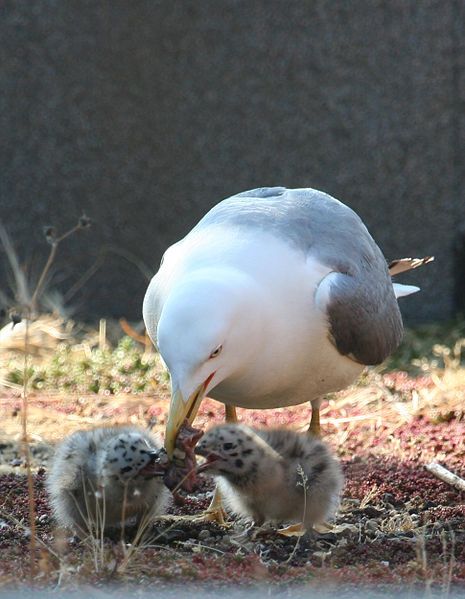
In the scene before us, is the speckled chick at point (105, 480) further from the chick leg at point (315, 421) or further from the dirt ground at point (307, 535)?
the chick leg at point (315, 421)

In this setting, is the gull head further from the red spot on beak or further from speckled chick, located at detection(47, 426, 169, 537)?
speckled chick, located at detection(47, 426, 169, 537)

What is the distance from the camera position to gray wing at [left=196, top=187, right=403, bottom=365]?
188 inches

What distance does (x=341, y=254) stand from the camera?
4.93 meters

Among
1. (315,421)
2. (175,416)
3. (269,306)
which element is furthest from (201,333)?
(315,421)

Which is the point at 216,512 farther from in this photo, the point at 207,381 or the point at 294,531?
the point at 207,381

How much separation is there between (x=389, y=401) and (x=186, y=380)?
9.61 feet

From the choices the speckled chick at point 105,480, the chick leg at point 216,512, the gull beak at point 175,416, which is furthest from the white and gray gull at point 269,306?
the chick leg at point 216,512

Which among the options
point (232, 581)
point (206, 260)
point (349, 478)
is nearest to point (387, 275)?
point (349, 478)

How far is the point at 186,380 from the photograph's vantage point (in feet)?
13.6

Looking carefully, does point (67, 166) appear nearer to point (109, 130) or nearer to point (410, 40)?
point (109, 130)

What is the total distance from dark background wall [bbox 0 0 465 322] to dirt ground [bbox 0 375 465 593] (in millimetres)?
2537

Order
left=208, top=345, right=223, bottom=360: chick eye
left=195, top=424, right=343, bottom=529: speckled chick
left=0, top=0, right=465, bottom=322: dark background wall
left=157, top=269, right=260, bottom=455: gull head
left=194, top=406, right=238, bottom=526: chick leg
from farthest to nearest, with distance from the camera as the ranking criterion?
left=0, top=0, right=465, bottom=322: dark background wall → left=194, top=406, right=238, bottom=526: chick leg → left=195, top=424, right=343, bottom=529: speckled chick → left=208, top=345, right=223, bottom=360: chick eye → left=157, top=269, right=260, bottom=455: gull head

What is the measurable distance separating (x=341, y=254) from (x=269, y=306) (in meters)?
0.60

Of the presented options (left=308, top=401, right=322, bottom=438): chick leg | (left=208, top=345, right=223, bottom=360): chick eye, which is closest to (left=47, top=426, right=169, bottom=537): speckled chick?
(left=208, top=345, right=223, bottom=360): chick eye
